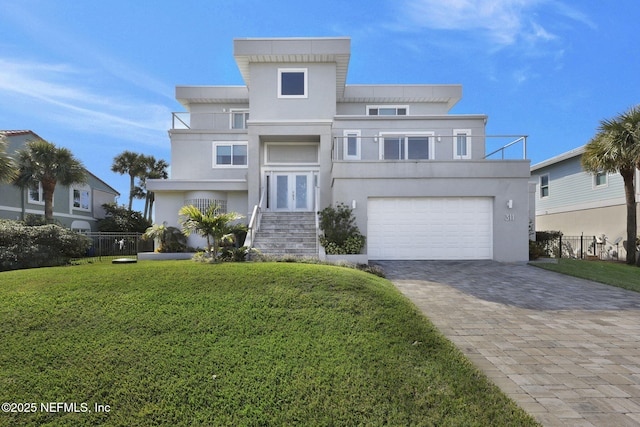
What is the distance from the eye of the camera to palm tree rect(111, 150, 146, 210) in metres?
32.7

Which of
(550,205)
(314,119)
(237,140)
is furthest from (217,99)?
(550,205)

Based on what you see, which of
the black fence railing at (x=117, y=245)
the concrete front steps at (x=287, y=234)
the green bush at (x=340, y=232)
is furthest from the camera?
the black fence railing at (x=117, y=245)

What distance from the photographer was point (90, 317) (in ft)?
17.7

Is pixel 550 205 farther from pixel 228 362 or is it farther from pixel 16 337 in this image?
pixel 16 337

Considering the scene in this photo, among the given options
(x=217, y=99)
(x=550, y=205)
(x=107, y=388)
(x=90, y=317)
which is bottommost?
(x=107, y=388)

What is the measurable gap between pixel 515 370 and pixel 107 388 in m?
4.84

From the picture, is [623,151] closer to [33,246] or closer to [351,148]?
[351,148]

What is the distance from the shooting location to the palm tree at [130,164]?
32688 millimetres

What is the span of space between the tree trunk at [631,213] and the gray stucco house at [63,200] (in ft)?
93.5

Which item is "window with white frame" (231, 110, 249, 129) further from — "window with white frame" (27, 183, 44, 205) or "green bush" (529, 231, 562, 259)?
"green bush" (529, 231, 562, 259)

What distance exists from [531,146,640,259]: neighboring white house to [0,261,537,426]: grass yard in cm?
1854

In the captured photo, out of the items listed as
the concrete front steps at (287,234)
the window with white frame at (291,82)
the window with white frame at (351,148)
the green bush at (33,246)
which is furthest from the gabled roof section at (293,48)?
the green bush at (33,246)

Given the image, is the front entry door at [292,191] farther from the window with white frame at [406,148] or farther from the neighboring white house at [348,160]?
the window with white frame at [406,148]

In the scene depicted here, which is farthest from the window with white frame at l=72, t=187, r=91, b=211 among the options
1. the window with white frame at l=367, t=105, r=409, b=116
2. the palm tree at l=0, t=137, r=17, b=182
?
the window with white frame at l=367, t=105, r=409, b=116
